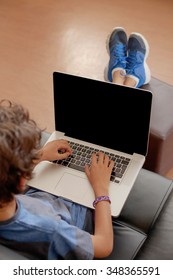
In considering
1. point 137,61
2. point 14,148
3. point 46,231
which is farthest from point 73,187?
point 137,61

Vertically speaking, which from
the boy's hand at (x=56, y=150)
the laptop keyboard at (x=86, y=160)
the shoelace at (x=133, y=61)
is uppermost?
the shoelace at (x=133, y=61)

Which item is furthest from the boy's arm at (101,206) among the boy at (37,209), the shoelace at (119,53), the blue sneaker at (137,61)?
the shoelace at (119,53)

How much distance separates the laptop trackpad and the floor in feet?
2.63

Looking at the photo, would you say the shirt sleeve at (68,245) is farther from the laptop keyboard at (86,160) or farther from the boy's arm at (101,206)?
the laptop keyboard at (86,160)

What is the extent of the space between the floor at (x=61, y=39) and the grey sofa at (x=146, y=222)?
0.86m

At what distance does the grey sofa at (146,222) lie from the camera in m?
1.24

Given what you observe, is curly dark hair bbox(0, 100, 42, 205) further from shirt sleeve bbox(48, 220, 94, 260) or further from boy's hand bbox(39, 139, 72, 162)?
boy's hand bbox(39, 139, 72, 162)

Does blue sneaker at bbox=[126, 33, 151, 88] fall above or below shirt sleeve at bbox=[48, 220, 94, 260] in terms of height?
above

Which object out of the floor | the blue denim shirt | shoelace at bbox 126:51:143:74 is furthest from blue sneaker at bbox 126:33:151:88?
the blue denim shirt

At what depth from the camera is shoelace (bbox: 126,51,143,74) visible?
1865mm

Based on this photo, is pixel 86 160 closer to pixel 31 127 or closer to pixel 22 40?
pixel 31 127

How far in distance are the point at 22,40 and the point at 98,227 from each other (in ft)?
5.89

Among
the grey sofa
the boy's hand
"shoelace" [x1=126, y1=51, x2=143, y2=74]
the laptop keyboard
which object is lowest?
the grey sofa
